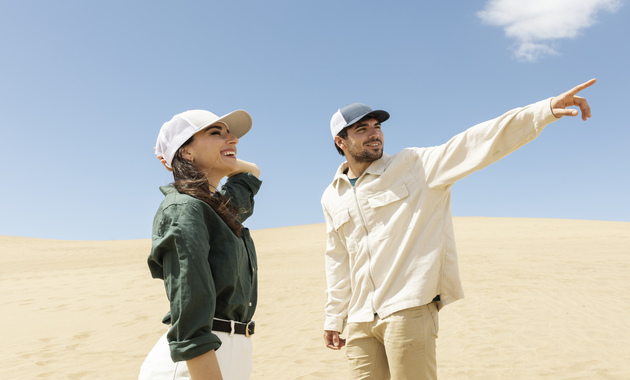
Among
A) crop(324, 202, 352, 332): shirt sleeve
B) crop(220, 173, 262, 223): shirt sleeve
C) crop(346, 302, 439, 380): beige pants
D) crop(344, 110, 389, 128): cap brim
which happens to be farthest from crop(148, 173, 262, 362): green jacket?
crop(344, 110, 389, 128): cap brim

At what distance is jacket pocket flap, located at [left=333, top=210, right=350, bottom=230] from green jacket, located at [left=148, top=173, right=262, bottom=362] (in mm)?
1432

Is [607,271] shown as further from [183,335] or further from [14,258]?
[14,258]

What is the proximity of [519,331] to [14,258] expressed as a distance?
29046 mm

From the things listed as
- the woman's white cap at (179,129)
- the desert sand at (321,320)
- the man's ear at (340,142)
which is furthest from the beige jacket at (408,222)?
the desert sand at (321,320)

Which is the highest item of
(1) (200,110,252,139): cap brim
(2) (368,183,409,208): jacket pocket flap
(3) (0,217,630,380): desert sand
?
(1) (200,110,252,139): cap brim

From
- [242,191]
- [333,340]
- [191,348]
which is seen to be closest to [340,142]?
[242,191]

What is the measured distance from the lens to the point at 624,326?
7742 mm

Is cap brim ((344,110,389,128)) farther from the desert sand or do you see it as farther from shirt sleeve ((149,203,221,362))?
the desert sand

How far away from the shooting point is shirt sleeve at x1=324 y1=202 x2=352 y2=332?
10.8 feet

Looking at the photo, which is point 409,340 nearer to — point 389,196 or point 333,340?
point 333,340

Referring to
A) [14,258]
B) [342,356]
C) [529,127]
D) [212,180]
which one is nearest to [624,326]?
[342,356]

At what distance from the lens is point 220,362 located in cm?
165

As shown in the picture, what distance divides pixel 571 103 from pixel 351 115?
145 cm

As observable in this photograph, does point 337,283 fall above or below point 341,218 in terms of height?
below
